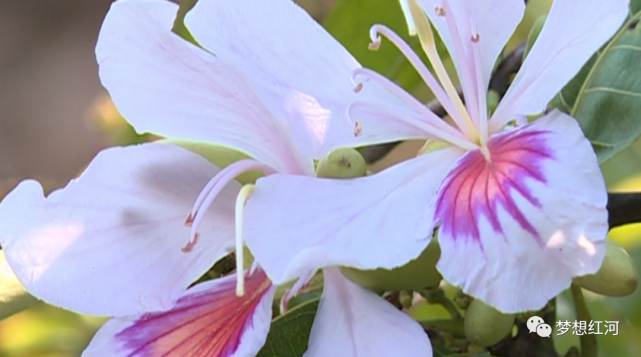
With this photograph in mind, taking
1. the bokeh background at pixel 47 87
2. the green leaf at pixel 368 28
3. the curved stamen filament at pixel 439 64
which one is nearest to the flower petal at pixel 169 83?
the curved stamen filament at pixel 439 64

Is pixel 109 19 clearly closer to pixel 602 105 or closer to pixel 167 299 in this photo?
pixel 167 299

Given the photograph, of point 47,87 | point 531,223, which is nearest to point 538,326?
point 531,223

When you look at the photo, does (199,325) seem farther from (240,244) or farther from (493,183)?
(493,183)

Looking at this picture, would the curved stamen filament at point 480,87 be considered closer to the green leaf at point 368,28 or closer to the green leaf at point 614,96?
the green leaf at point 614,96

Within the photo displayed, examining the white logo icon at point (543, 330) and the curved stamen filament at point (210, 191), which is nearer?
the curved stamen filament at point (210, 191)

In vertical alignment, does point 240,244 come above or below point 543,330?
above
